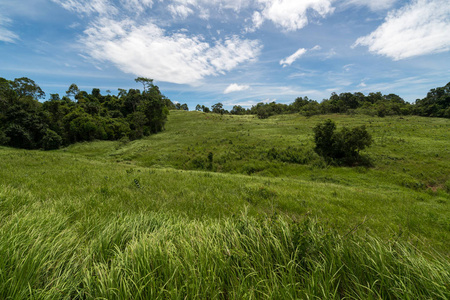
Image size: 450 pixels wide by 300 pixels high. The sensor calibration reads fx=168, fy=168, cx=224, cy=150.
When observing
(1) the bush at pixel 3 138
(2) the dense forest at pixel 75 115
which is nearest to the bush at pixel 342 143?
(2) the dense forest at pixel 75 115

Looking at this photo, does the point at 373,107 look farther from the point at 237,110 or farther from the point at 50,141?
the point at 50,141

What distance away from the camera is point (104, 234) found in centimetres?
292

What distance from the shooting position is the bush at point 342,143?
2541 cm

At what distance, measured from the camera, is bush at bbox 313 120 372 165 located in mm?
25406

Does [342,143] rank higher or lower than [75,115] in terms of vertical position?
lower

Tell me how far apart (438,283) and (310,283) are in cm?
141

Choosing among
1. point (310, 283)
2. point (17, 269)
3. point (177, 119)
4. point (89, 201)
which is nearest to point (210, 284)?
point (310, 283)

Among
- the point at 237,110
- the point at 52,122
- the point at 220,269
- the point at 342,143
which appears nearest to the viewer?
the point at 220,269

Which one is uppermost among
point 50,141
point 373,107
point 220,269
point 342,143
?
point 373,107

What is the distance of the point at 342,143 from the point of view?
2638 centimetres

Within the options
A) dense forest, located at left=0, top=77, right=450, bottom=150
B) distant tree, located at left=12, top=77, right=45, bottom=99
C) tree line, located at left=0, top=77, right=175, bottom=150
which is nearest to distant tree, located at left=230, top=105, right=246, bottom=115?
dense forest, located at left=0, top=77, right=450, bottom=150

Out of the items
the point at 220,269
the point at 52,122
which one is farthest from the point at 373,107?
the point at 52,122

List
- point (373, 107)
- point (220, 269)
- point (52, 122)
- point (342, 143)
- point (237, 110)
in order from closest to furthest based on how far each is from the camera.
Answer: point (220, 269), point (342, 143), point (52, 122), point (373, 107), point (237, 110)

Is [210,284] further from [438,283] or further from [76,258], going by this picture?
[438,283]
